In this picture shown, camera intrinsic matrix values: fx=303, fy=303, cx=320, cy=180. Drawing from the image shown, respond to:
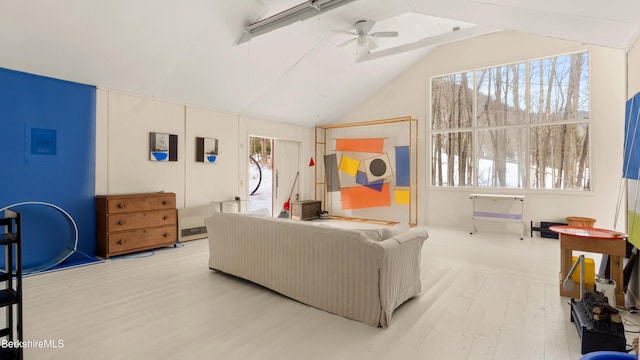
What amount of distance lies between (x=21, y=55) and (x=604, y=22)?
232 inches

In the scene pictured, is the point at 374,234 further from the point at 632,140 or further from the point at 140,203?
the point at 140,203

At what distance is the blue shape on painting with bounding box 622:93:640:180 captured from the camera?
254 centimetres

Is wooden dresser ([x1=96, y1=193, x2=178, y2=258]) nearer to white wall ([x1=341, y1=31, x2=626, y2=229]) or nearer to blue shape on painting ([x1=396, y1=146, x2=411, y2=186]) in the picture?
blue shape on painting ([x1=396, y1=146, x2=411, y2=186])

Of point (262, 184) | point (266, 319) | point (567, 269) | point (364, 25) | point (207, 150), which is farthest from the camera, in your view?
point (262, 184)

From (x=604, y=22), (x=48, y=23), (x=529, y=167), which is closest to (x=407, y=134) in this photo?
(x=529, y=167)

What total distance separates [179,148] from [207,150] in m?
0.52

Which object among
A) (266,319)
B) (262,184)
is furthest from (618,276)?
(262,184)

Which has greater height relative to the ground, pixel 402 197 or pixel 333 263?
pixel 402 197

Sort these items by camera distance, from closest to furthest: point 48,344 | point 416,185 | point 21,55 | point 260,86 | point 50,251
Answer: point 48,344 < point 21,55 < point 50,251 < point 260,86 < point 416,185

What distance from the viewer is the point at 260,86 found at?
5742 millimetres

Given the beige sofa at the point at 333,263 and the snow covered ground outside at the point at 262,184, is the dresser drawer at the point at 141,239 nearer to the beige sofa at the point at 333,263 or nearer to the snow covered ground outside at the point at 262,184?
the beige sofa at the point at 333,263

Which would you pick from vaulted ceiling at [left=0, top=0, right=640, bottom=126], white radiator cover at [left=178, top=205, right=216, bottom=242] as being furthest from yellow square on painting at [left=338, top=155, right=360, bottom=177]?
white radiator cover at [left=178, top=205, right=216, bottom=242]

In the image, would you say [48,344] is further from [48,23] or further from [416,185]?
[416,185]

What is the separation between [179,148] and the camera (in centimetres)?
538
